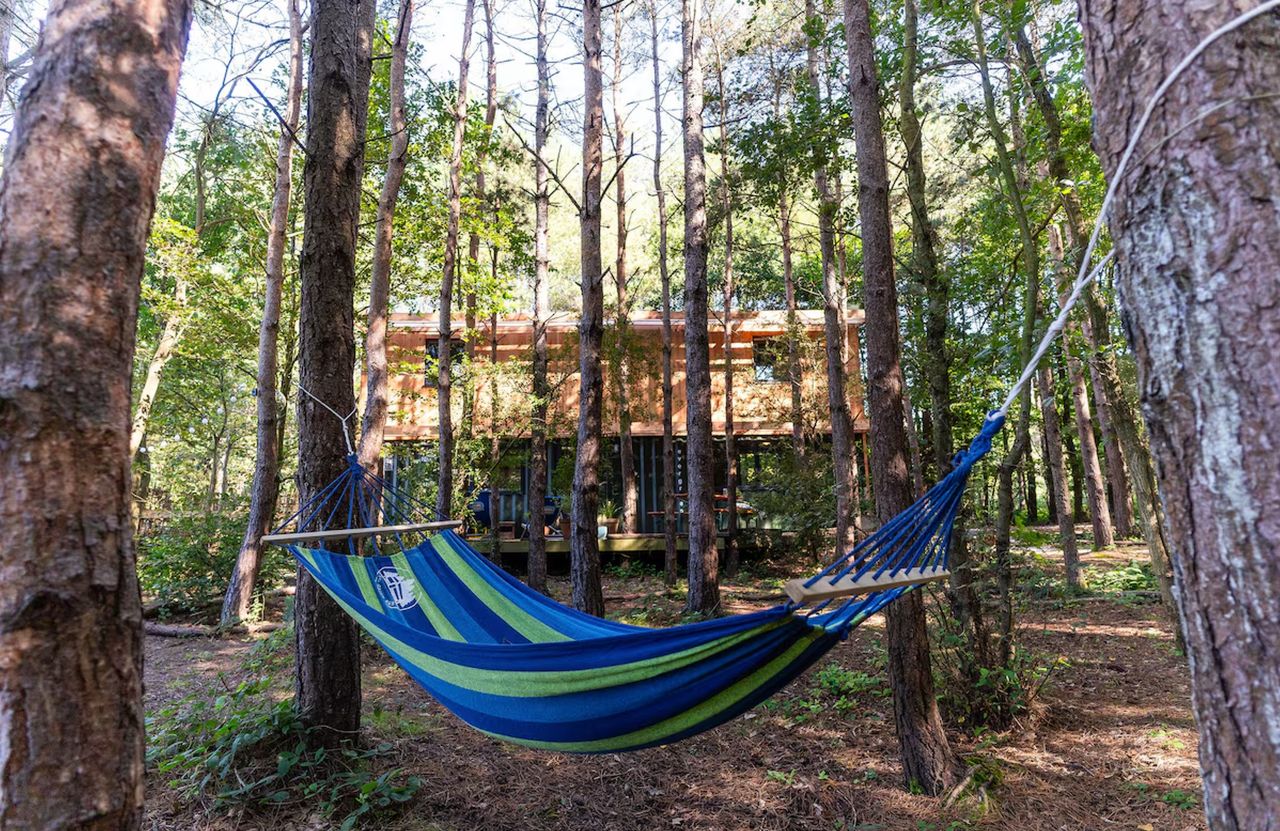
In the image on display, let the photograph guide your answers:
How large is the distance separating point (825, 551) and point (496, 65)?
6412 mm

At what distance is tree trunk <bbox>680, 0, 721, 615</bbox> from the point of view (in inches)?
211

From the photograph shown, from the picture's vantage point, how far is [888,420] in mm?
2695

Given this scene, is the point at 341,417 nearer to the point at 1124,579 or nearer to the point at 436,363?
the point at 436,363

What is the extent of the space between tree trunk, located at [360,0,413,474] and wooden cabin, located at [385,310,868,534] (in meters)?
2.63

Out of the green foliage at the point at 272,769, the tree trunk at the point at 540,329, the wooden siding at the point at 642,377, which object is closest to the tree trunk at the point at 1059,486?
the wooden siding at the point at 642,377

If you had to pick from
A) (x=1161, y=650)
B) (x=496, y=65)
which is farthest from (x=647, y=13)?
(x=1161, y=650)

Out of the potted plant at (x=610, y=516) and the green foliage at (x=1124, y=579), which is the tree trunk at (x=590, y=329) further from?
the green foliage at (x=1124, y=579)

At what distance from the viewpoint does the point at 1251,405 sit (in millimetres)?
769

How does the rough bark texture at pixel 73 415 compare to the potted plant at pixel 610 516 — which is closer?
the rough bark texture at pixel 73 415

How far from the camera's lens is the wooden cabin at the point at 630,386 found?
7.85 metres

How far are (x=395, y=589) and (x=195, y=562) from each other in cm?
512

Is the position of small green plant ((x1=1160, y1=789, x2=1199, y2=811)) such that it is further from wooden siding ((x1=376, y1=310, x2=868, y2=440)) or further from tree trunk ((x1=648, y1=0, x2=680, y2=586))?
wooden siding ((x1=376, y1=310, x2=868, y2=440))

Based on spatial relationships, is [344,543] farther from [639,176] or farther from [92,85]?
[639,176]

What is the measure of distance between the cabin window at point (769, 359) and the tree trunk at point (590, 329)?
4.51 meters
